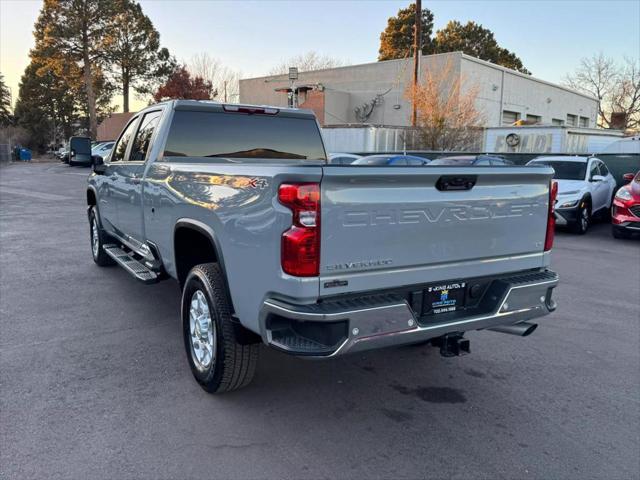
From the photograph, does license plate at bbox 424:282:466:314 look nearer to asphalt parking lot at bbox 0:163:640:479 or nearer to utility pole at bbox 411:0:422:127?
asphalt parking lot at bbox 0:163:640:479

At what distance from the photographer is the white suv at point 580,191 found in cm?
1167

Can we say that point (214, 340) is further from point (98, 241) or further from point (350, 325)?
point (98, 241)

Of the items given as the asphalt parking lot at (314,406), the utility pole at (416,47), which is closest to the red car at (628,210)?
the asphalt parking lot at (314,406)

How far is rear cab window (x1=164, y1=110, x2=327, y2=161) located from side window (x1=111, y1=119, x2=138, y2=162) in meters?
1.35

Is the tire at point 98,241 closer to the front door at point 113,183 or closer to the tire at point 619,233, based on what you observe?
the front door at point 113,183

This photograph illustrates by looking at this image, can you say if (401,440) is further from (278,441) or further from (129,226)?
(129,226)

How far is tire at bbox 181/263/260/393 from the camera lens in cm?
349

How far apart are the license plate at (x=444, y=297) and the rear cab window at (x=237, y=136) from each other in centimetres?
251

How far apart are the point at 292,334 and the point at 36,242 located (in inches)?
329

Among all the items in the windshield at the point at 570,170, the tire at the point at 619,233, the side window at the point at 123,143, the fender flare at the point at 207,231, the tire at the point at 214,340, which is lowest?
the tire at the point at 619,233

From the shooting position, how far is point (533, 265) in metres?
3.74

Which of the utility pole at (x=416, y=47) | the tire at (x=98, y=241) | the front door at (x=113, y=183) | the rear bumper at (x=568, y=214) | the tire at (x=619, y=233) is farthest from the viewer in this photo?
the utility pole at (x=416, y=47)

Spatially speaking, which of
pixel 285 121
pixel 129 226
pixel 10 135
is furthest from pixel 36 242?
pixel 10 135

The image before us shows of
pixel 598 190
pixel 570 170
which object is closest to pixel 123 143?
pixel 570 170
